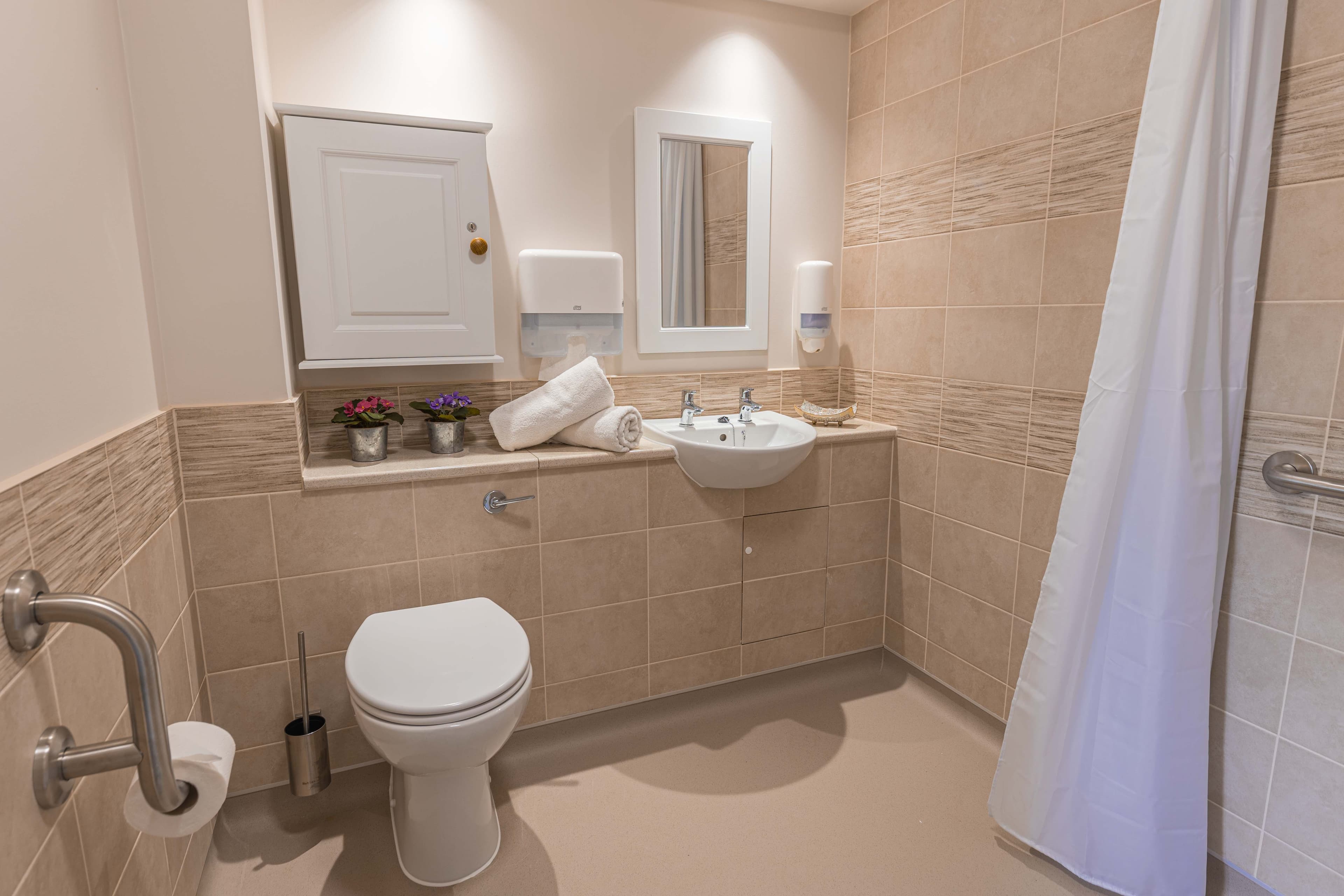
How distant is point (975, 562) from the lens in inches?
86.8

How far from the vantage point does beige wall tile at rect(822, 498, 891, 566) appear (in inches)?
96.5

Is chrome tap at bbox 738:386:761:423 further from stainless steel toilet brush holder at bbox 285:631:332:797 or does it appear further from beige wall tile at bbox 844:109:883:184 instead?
stainless steel toilet brush holder at bbox 285:631:332:797

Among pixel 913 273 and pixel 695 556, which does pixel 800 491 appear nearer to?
pixel 695 556

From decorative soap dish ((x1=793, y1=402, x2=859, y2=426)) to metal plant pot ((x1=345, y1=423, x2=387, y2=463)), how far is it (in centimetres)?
141

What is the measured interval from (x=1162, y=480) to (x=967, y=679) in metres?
1.05

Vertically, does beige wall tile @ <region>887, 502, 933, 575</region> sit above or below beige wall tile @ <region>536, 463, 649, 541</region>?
below

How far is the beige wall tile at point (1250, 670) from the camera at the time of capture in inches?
57.7

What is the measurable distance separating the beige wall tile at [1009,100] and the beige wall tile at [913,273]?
0.30m

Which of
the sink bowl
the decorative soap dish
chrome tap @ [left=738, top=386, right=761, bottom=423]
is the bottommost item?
the sink bowl

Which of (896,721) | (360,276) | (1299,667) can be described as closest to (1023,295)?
(1299,667)

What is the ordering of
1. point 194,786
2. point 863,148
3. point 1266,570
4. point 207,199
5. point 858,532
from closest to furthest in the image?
point 194,786
point 1266,570
point 207,199
point 858,532
point 863,148

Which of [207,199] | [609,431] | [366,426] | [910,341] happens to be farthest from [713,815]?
[207,199]

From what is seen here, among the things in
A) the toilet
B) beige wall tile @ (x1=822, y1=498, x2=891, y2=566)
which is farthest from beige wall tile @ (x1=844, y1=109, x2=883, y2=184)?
the toilet

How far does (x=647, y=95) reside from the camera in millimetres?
2381
